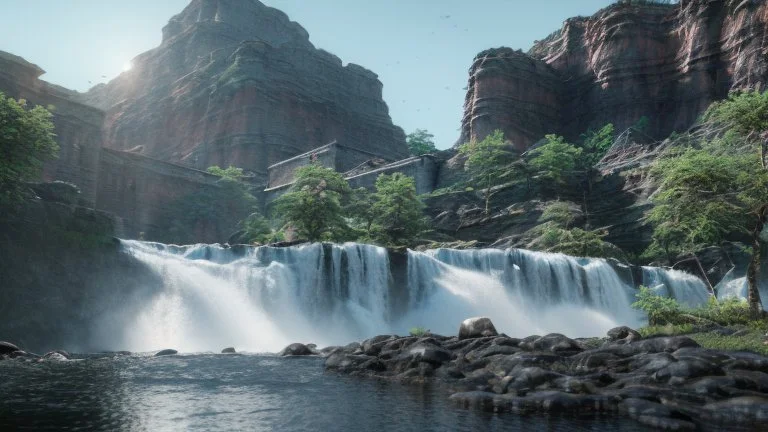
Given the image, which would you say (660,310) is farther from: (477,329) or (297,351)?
(297,351)

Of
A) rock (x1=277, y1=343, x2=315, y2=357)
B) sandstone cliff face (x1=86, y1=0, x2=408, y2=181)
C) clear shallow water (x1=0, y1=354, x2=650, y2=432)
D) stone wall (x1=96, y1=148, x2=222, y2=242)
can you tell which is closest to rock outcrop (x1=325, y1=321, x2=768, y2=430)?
clear shallow water (x1=0, y1=354, x2=650, y2=432)

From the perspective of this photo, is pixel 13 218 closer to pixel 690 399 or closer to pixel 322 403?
pixel 322 403

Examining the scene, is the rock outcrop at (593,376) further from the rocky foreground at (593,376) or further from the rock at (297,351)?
the rock at (297,351)

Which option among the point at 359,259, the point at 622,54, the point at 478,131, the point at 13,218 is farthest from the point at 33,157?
the point at 622,54

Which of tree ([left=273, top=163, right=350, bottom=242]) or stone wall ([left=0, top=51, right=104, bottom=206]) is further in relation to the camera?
stone wall ([left=0, top=51, right=104, bottom=206])

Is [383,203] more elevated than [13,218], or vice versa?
[383,203]

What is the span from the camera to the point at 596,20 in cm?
7062

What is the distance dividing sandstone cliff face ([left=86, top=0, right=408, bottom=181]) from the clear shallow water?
58641 mm

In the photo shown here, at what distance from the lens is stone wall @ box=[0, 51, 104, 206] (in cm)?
4381

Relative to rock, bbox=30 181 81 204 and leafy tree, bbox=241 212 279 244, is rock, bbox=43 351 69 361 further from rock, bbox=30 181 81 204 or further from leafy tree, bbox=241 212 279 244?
leafy tree, bbox=241 212 279 244

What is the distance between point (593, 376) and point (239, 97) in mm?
71557

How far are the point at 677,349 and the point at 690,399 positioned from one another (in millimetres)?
3788

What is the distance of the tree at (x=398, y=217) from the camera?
130 ft

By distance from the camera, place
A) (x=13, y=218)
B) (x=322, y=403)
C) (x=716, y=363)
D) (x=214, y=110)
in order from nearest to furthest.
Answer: (x=322, y=403) < (x=716, y=363) < (x=13, y=218) < (x=214, y=110)
